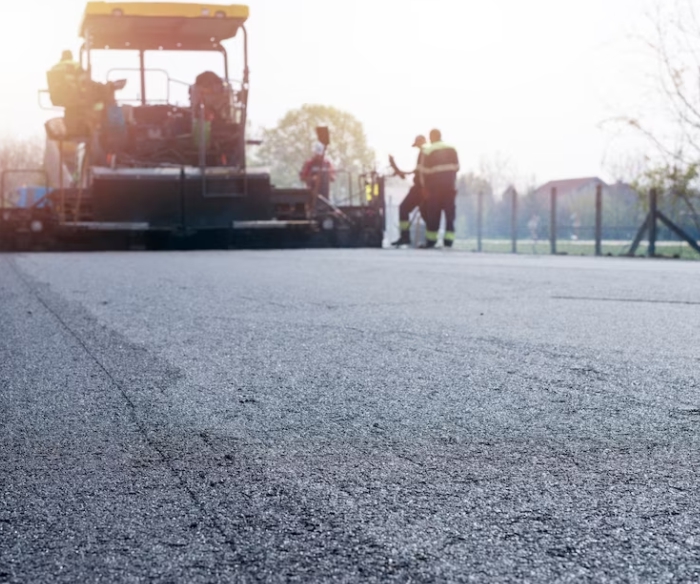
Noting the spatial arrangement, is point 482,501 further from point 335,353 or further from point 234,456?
point 335,353

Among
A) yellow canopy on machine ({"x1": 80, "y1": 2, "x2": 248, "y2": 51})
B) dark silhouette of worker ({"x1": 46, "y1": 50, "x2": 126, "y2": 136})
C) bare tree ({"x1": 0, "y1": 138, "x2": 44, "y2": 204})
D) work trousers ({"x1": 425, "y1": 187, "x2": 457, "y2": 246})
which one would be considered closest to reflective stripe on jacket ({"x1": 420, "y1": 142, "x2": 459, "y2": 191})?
work trousers ({"x1": 425, "y1": 187, "x2": 457, "y2": 246})

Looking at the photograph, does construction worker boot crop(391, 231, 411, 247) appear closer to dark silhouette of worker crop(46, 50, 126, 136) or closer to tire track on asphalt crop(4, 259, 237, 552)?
dark silhouette of worker crop(46, 50, 126, 136)

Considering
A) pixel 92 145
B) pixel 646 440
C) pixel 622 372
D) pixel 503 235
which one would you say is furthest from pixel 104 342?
pixel 503 235

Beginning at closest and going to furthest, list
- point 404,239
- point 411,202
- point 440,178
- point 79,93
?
point 79,93
point 440,178
point 411,202
point 404,239

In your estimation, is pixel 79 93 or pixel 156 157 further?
pixel 156 157

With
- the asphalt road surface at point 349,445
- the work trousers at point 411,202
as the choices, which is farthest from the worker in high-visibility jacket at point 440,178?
the asphalt road surface at point 349,445

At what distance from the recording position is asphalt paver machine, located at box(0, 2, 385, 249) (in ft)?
51.2

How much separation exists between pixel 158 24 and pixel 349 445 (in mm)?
13873

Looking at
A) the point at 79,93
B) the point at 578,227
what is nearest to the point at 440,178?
the point at 79,93

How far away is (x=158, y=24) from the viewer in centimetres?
1567

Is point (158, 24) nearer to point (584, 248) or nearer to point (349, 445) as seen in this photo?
point (584, 248)

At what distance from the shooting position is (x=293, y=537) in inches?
77.7

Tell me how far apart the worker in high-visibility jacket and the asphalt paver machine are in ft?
8.88

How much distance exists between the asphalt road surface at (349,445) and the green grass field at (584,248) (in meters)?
11.7
